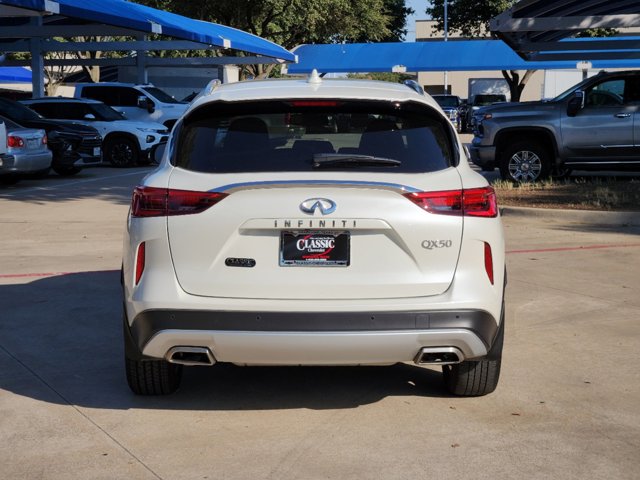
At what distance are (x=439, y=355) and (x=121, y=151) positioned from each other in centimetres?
2046

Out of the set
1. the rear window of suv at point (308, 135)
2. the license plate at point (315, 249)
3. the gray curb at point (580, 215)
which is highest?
the rear window of suv at point (308, 135)

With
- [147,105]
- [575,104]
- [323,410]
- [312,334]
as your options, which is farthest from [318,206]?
[147,105]

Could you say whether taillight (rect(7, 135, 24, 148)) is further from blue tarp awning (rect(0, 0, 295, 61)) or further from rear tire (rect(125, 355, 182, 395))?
rear tire (rect(125, 355, 182, 395))

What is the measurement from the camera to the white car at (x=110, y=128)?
2461cm

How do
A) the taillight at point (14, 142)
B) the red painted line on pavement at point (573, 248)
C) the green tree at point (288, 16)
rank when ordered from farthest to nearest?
the green tree at point (288, 16), the taillight at point (14, 142), the red painted line on pavement at point (573, 248)

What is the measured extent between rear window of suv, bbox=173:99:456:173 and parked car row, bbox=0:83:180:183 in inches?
524

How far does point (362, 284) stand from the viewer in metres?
5.05

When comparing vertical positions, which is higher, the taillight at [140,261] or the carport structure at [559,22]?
the carport structure at [559,22]

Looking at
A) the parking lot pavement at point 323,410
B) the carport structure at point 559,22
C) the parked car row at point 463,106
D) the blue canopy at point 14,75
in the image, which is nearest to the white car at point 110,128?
the carport structure at point 559,22

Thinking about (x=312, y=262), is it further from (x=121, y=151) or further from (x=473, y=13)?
(x=473, y=13)

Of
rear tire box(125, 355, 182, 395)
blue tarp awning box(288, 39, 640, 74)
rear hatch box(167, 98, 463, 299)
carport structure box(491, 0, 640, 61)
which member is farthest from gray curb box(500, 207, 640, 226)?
blue tarp awning box(288, 39, 640, 74)

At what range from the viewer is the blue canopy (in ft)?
186

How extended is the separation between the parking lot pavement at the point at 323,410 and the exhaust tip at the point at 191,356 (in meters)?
0.37

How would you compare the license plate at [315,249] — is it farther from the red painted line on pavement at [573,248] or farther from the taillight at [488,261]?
the red painted line on pavement at [573,248]
